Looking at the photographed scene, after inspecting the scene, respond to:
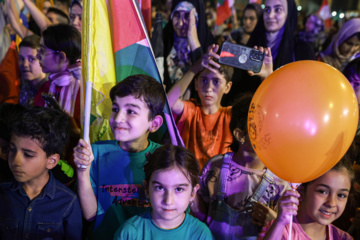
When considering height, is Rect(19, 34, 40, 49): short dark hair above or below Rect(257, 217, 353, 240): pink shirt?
above

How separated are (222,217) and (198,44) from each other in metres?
1.91

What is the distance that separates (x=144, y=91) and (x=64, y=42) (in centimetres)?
119

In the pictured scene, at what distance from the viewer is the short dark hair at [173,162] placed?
75.0 inches

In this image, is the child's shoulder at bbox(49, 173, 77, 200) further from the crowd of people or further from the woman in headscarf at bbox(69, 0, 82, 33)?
the woman in headscarf at bbox(69, 0, 82, 33)

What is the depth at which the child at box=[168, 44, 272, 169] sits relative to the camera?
9.31 feet

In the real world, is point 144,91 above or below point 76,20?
below

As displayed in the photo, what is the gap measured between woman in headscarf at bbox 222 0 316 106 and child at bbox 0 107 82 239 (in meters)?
1.89

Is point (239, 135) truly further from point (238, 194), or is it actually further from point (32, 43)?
point (32, 43)

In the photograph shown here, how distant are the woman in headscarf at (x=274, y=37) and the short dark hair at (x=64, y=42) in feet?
4.73

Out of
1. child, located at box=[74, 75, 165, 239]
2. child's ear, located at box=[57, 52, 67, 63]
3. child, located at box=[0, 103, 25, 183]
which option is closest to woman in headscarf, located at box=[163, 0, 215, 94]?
child's ear, located at box=[57, 52, 67, 63]

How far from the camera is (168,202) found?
1790mm

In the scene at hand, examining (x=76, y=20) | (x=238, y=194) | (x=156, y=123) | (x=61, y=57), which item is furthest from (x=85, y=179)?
(x=76, y=20)

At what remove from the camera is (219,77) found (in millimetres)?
2951

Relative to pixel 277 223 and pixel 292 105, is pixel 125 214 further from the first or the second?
pixel 292 105
